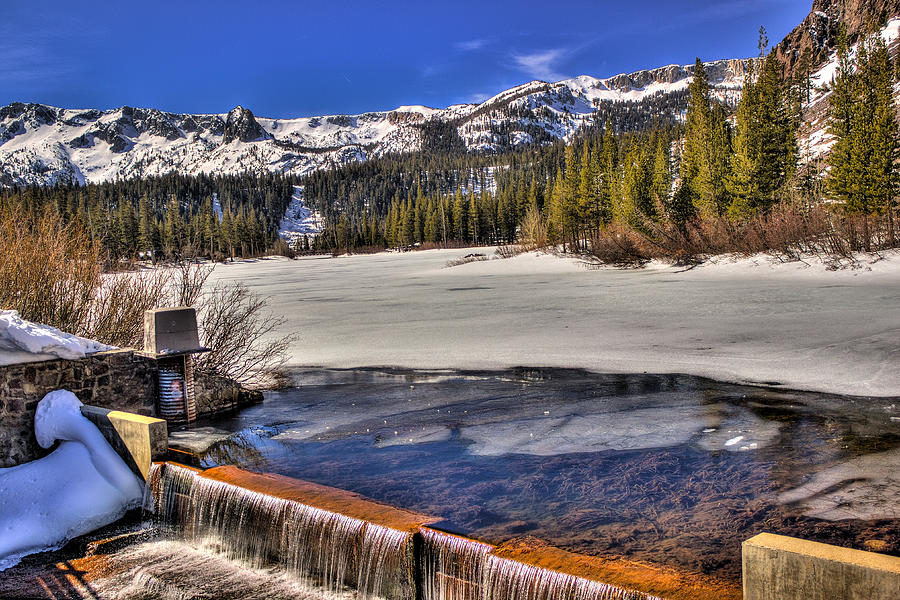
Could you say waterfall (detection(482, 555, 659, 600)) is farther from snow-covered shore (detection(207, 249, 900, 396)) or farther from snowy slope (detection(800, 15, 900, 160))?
snowy slope (detection(800, 15, 900, 160))

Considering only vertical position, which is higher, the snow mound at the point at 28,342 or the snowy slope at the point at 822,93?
the snowy slope at the point at 822,93

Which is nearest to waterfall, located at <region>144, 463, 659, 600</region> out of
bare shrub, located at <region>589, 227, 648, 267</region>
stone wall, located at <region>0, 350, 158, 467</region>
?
stone wall, located at <region>0, 350, 158, 467</region>

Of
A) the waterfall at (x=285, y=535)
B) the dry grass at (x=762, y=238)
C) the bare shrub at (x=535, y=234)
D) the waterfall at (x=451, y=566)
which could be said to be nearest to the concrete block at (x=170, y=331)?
the waterfall at (x=285, y=535)

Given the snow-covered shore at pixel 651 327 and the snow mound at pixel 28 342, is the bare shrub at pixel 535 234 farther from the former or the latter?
the snow mound at pixel 28 342

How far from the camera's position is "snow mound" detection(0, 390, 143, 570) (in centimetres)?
659

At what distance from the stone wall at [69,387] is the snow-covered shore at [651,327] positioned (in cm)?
442

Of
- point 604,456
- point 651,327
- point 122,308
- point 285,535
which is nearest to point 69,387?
point 122,308

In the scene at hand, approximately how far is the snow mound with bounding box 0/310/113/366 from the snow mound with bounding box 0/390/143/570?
530mm

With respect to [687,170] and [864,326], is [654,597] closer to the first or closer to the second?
[864,326]

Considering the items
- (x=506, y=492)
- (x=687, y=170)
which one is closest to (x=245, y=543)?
(x=506, y=492)

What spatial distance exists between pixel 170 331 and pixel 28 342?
2.26 metres

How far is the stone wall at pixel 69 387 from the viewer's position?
7625 millimetres

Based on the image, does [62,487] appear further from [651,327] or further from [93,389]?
[651,327]

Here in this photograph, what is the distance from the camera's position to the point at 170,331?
9.82 m
